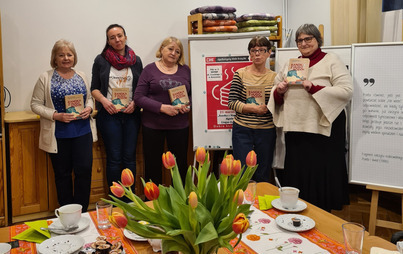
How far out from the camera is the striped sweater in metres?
2.82

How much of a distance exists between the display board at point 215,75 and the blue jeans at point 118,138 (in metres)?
0.55

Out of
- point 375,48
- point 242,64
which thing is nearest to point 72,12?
point 242,64

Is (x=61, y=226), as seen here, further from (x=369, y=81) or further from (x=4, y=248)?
(x=369, y=81)

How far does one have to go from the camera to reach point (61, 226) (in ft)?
4.57

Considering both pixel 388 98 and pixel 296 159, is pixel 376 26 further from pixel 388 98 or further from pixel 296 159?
pixel 296 159

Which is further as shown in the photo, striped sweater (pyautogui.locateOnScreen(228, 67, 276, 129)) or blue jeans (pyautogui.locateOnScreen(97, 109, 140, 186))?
blue jeans (pyautogui.locateOnScreen(97, 109, 140, 186))

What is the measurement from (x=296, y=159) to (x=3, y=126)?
2.22 meters

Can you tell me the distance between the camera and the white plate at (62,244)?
1197mm

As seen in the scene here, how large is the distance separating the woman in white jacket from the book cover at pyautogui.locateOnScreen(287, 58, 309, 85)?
1493 millimetres

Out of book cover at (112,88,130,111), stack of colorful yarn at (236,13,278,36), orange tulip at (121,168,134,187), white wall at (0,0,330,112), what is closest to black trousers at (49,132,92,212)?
book cover at (112,88,130,111)

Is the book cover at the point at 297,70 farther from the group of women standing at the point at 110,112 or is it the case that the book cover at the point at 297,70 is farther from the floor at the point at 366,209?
the floor at the point at 366,209

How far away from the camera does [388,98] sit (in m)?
2.61

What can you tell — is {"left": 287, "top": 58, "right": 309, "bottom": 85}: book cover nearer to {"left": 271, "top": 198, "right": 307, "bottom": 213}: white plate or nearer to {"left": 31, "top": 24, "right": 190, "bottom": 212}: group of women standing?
{"left": 31, "top": 24, "right": 190, "bottom": 212}: group of women standing

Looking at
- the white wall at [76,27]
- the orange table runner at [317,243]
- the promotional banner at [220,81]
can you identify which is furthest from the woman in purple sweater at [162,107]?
the orange table runner at [317,243]
